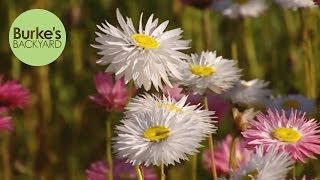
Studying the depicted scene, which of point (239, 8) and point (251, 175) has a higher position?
point (239, 8)

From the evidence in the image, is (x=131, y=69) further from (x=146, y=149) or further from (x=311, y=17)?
(x=311, y=17)

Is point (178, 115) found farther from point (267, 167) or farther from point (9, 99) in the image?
point (9, 99)

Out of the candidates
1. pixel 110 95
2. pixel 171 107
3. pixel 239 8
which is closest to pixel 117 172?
pixel 110 95

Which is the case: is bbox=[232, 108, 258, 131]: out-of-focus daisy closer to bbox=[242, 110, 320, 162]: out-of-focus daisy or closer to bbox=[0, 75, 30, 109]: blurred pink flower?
bbox=[242, 110, 320, 162]: out-of-focus daisy

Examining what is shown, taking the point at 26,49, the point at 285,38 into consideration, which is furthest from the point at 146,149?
the point at 285,38

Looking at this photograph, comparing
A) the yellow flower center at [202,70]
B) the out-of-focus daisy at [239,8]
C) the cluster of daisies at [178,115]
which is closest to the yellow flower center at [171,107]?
the cluster of daisies at [178,115]

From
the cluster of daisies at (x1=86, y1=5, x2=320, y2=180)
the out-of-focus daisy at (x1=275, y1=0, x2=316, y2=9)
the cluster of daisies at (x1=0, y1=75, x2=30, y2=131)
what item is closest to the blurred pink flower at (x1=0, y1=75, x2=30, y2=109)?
the cluster of daisies at (x1=0, y1=75, x2=30, y2=131)
